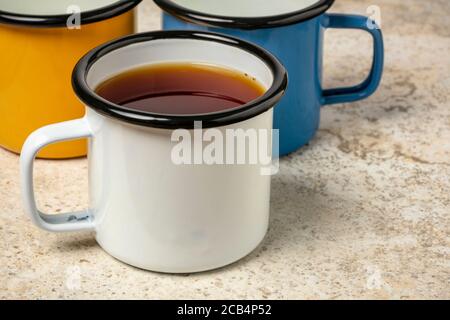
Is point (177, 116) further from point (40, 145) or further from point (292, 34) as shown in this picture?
point (292, 34)

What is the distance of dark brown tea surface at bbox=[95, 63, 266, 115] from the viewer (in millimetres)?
864

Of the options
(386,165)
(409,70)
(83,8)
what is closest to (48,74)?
(83,8)

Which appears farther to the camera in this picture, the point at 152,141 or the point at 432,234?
the point at 432,234

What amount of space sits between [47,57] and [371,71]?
1.11 feet

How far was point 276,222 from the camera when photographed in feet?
3.04

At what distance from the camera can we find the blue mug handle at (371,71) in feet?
3.40

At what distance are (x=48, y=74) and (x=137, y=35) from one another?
122 millimetres

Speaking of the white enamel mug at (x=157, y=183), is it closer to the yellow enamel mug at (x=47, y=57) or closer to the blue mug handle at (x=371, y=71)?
the yellow enamel mug at (x=47, y=57)

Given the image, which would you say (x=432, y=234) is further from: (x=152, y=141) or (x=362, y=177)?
(x=152, y=141)

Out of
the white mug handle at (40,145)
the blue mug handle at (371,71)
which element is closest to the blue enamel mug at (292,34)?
the blue mug handle at (371,71)

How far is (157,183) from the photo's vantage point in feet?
2.61

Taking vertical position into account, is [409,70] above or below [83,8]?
below

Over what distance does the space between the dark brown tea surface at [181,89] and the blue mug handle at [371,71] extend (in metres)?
0.19

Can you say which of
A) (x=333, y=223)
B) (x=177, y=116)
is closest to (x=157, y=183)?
(x=177, y=116)
